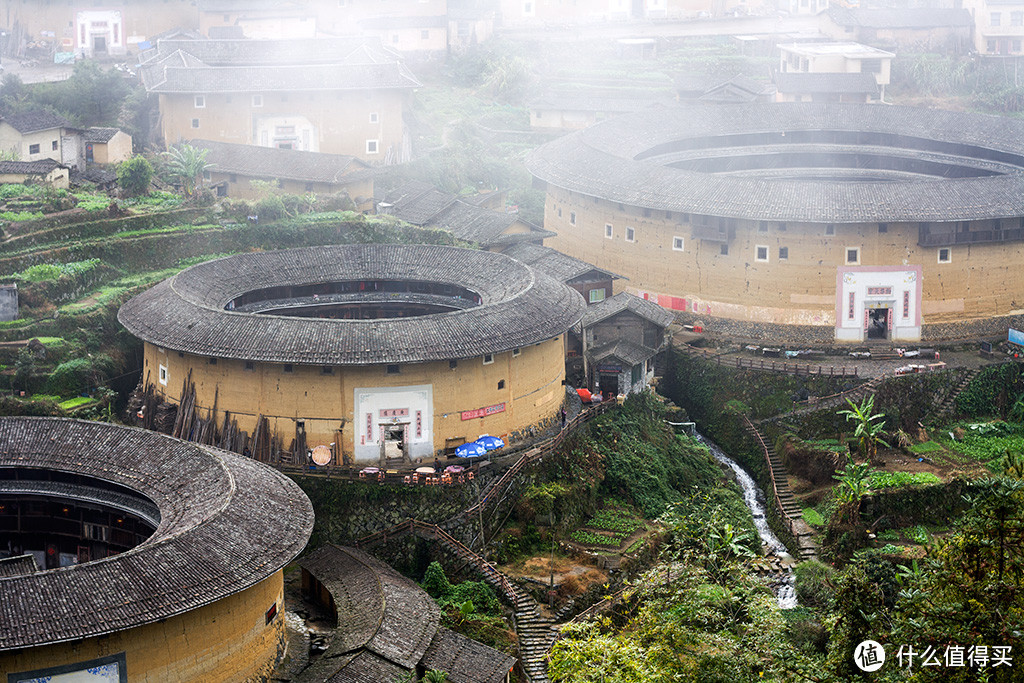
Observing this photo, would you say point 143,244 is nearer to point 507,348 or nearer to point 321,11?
point 507,348

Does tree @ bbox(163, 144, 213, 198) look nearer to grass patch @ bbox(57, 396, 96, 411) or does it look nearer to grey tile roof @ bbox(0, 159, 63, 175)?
grey tile roof @ bbox(0, 159, 63, 175)

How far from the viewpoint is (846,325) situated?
203ft

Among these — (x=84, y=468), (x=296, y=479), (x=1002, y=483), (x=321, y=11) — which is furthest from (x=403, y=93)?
(x=1002, y=483)

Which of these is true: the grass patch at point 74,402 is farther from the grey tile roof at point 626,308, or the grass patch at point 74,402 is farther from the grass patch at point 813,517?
the grass patch at point 813,517

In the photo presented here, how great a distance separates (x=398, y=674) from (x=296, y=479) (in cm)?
1140

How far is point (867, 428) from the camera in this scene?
175 feet

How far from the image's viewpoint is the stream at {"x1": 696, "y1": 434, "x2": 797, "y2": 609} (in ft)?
153

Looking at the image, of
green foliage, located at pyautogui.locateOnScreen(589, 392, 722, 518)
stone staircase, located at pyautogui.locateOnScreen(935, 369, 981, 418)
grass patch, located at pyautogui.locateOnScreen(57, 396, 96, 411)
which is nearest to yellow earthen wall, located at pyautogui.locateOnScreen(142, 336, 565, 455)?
grass patch, located at pyautogui.locateOnScreen(57, 396, 96, 411)

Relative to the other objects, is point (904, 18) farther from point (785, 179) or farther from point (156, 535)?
point (156, 535)

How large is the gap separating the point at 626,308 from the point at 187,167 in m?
23.5

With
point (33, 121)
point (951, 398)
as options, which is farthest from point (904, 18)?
point (33, 121)

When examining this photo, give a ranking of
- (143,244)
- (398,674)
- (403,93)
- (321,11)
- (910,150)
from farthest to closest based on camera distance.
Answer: (321,11) < (403,93) < (910,150) < (143,244) < (398,674)

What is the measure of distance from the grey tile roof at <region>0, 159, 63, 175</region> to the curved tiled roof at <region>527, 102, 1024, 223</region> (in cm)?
2416

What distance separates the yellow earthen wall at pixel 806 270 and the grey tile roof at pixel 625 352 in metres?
6.79
